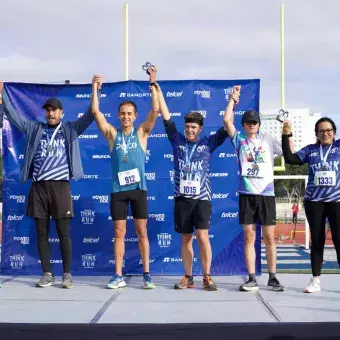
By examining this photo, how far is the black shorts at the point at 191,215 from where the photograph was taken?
5.61m

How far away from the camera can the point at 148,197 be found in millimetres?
6484

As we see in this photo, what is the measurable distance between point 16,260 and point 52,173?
4.47 ft

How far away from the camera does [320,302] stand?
4887mm

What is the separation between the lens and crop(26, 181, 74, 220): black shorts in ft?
18.8

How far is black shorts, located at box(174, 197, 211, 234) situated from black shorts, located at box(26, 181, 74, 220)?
42.4 inches

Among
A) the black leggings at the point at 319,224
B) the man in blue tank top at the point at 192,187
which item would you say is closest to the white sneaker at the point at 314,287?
the black leggings at the point at 319,224

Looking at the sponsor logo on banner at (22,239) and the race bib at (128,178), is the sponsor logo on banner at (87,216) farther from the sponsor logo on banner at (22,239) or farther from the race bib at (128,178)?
the race bib at (128,178)

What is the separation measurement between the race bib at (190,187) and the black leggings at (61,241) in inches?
46.6

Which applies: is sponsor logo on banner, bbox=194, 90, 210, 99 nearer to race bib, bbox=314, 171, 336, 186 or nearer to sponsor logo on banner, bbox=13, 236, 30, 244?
race bib, bbox=314, 171, 336, 186

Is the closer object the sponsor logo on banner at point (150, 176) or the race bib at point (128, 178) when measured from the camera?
the race bib at point (128, 178)

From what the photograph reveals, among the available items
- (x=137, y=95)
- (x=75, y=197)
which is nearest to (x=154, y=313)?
(x=75, y=197)

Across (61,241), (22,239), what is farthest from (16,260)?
(61,241)

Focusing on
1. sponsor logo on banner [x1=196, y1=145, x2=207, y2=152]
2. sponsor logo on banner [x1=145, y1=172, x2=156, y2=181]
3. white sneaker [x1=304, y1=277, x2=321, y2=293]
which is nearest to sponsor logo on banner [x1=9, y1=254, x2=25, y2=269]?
sponsor logo on banner [x1=145, y1=172, x2=156, y2=181]

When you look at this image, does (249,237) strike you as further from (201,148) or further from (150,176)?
(150,176)
